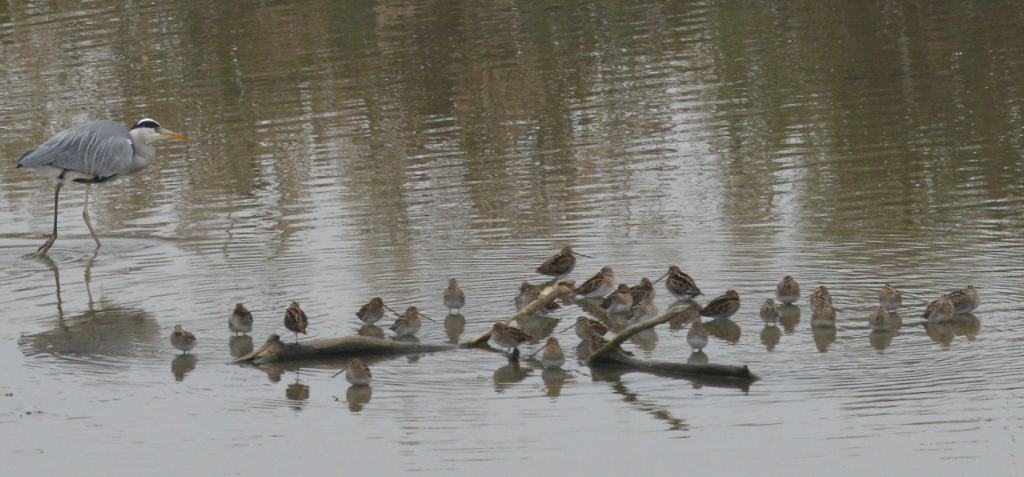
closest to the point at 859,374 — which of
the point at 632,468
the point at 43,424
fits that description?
the point at 632,468

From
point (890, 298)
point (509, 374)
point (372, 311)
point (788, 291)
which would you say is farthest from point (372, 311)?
point (890, 298)

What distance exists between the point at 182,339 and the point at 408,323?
175 centimetres

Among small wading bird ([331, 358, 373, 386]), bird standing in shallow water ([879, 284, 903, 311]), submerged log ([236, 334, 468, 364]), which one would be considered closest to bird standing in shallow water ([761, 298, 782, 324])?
bird standing in shallow water ([879, 284, 903, 311])

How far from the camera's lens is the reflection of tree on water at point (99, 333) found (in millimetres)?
11344

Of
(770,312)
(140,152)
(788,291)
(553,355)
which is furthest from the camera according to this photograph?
(140,152)

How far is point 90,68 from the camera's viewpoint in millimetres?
32594

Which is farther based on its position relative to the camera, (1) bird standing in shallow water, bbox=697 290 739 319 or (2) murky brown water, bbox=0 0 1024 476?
(1) bird standing in shallow water, bbox=697 290 739 319

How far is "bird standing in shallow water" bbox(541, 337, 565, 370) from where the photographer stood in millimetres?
10227

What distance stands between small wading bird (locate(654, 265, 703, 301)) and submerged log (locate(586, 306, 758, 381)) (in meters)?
1.88

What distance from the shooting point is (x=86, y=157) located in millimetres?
16047

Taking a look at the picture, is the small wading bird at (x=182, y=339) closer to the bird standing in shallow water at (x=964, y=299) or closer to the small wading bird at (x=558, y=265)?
the small wading bird at (x=558, y=265)

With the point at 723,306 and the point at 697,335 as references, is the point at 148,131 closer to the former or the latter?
the point at 723,306

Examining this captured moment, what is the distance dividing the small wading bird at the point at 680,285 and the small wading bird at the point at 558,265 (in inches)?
42.4

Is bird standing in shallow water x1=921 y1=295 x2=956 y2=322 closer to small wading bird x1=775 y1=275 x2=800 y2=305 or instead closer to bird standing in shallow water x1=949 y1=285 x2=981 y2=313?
bird standing in shallow water x1=949 y1=285 x2=981 y2=313
